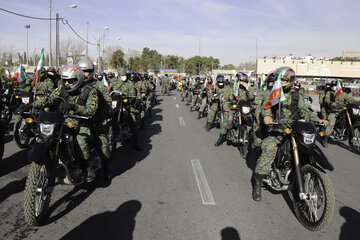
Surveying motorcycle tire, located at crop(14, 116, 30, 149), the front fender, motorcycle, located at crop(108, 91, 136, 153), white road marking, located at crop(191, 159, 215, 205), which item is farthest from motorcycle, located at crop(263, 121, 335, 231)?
motorcycle tire, located at crop(14, 116, 30, 149)

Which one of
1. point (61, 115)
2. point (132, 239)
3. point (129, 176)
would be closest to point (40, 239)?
point (132, 239)

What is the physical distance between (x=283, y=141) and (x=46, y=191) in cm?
325

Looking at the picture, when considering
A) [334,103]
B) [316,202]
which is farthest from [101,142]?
[334,103]

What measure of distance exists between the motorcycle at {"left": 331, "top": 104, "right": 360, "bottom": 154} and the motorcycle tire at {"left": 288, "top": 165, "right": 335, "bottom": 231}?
5.10 meters

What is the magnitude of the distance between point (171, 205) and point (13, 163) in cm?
370

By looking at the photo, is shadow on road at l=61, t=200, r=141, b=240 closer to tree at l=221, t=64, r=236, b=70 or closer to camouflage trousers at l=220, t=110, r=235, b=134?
camouflage trousers at l=220, t=110, r=235, b=134

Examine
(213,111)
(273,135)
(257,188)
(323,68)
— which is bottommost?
(257,188)

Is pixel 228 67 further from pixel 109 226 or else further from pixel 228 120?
pixel 109 226

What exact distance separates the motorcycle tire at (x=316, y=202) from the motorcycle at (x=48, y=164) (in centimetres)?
298

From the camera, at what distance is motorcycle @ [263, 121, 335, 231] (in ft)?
11.8

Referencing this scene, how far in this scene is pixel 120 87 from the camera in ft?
30.6

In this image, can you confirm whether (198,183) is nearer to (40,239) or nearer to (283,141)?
(283,141)

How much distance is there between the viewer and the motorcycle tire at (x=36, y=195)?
11.6 ft

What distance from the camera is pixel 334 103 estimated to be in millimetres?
9312
